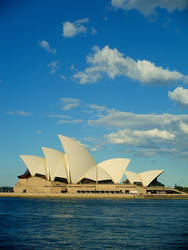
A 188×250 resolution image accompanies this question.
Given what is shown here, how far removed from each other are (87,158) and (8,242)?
7260 cm

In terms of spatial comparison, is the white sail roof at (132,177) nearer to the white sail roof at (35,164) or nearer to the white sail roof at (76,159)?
the white sail roof at (76,159)

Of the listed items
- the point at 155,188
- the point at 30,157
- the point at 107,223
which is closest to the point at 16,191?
the point at 30,157

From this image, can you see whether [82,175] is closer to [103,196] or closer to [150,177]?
[103,196]

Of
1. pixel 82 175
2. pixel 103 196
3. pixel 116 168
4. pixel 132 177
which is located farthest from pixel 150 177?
pixel 82 175

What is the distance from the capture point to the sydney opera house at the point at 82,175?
309 feet

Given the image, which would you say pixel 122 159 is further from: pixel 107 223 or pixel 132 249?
pixel 132 249

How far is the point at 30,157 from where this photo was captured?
320 ft

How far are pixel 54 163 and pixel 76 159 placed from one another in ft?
22.6

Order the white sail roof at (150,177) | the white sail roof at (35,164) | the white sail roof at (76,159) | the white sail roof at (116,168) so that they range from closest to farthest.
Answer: the white sail roof at (76,159) → the white sail roof at (116,168) → the white sail roof at (35,164) → the white sail roof at (150,177)

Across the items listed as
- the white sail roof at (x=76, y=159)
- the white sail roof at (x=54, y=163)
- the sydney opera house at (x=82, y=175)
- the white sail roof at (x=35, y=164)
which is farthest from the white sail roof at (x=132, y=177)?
the white sail roof at (x=35, y=164)

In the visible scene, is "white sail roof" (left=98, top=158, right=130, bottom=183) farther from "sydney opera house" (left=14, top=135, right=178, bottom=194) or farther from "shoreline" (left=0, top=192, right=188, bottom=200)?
"shoreline" (left=0, top=192, right=188, bottom=200)

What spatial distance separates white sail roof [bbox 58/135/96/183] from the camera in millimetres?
90750

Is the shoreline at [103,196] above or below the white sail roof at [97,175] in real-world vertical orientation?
below

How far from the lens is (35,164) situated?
319 ft
